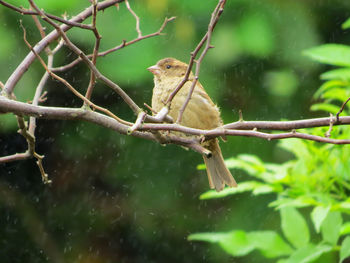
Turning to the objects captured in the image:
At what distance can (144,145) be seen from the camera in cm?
429

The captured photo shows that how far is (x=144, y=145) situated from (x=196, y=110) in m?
1.04

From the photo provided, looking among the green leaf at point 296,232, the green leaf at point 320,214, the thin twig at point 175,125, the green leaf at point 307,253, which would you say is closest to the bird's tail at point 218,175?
the green leaf at point 296,232

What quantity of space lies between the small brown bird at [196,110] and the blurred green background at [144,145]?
315mm

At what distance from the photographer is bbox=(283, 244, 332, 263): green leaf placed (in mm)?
2590

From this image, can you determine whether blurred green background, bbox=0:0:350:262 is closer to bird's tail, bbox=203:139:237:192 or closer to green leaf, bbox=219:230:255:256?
bird's tail, bbox=203:139:237:192

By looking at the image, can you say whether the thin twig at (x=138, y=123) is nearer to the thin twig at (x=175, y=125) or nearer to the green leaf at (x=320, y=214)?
the thin twig at (x=175, y=125)

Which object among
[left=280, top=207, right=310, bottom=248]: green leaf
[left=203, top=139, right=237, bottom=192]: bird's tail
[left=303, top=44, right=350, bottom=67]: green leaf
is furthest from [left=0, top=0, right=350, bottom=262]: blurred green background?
[left=280, top=207, right=310, bottom=248]: green leaf

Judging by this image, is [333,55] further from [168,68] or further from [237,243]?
[168,68]

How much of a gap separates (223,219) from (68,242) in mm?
1237

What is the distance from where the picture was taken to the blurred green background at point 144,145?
3811 millimetres

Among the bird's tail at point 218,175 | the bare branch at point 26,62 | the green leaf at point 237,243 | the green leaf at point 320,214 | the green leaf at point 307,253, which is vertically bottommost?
the green leaf at point 307,253

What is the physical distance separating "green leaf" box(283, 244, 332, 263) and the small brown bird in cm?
52

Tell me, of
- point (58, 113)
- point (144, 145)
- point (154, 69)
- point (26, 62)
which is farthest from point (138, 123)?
point (144, 145)

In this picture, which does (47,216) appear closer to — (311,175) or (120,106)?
(120,106)
